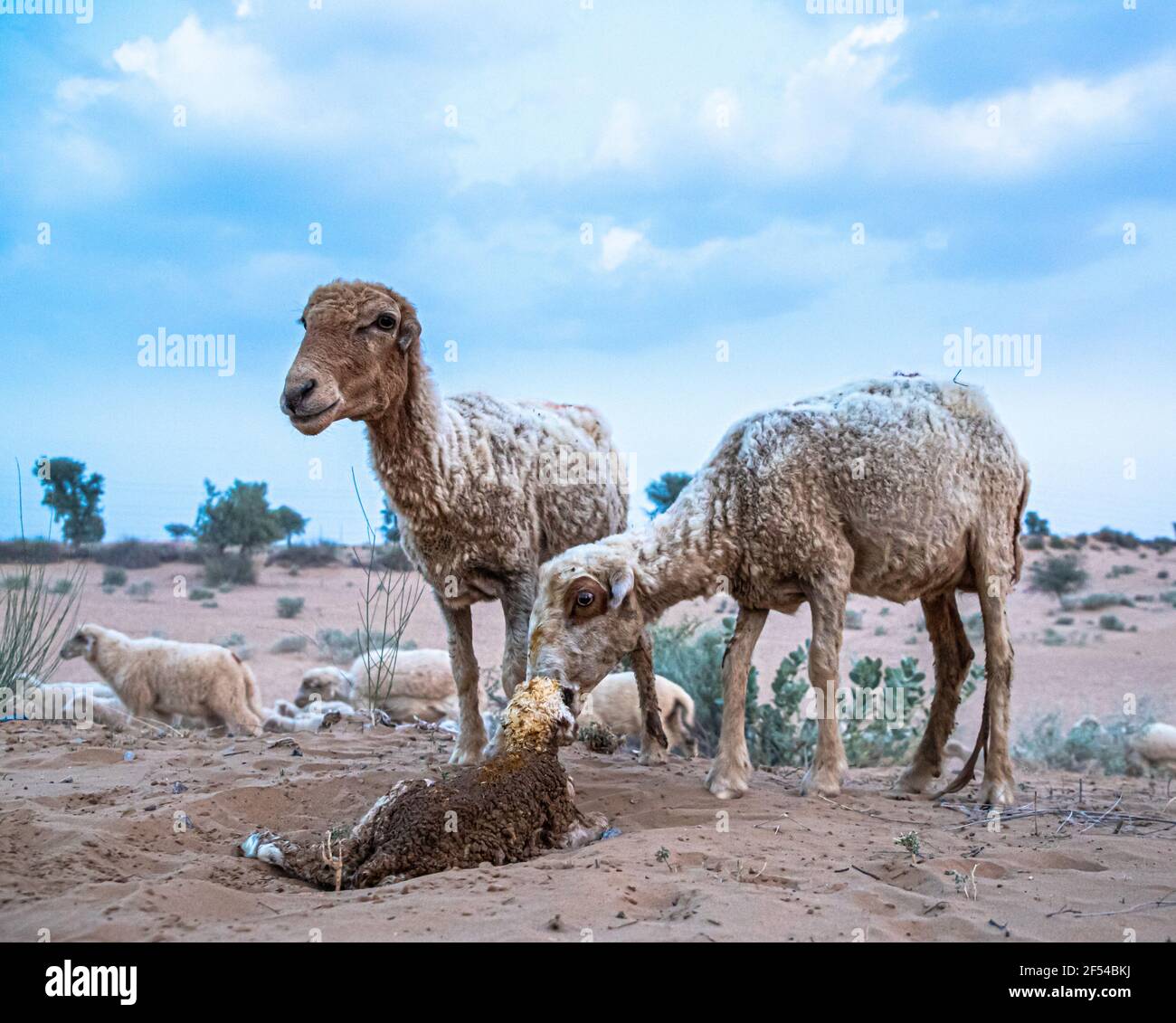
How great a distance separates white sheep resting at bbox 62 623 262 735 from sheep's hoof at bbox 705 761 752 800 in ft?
23.4

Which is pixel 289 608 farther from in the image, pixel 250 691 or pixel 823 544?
pixel 823 544

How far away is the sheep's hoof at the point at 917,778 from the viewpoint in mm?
7941

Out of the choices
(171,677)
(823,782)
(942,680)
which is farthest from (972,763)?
(171,677)

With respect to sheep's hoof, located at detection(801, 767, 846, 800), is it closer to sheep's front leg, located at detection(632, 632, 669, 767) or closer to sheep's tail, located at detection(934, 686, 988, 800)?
sheep's tail, located at detection(934, 686, 988, 800)

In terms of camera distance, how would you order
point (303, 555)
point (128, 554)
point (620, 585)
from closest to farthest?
point (620, 585)
point (303, 555)
point (128, 554)

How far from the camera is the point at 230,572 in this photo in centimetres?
3522

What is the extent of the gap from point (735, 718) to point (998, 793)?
190cm

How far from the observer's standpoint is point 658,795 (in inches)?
265

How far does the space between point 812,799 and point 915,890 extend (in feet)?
6.96

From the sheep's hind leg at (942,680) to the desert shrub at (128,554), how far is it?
36345mm

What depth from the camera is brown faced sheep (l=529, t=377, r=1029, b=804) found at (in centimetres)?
652

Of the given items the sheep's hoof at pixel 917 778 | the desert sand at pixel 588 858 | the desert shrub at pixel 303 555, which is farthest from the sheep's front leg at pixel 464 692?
the desert shrub at pixel 303 555

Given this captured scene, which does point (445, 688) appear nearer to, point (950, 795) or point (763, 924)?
point (950, 795)
